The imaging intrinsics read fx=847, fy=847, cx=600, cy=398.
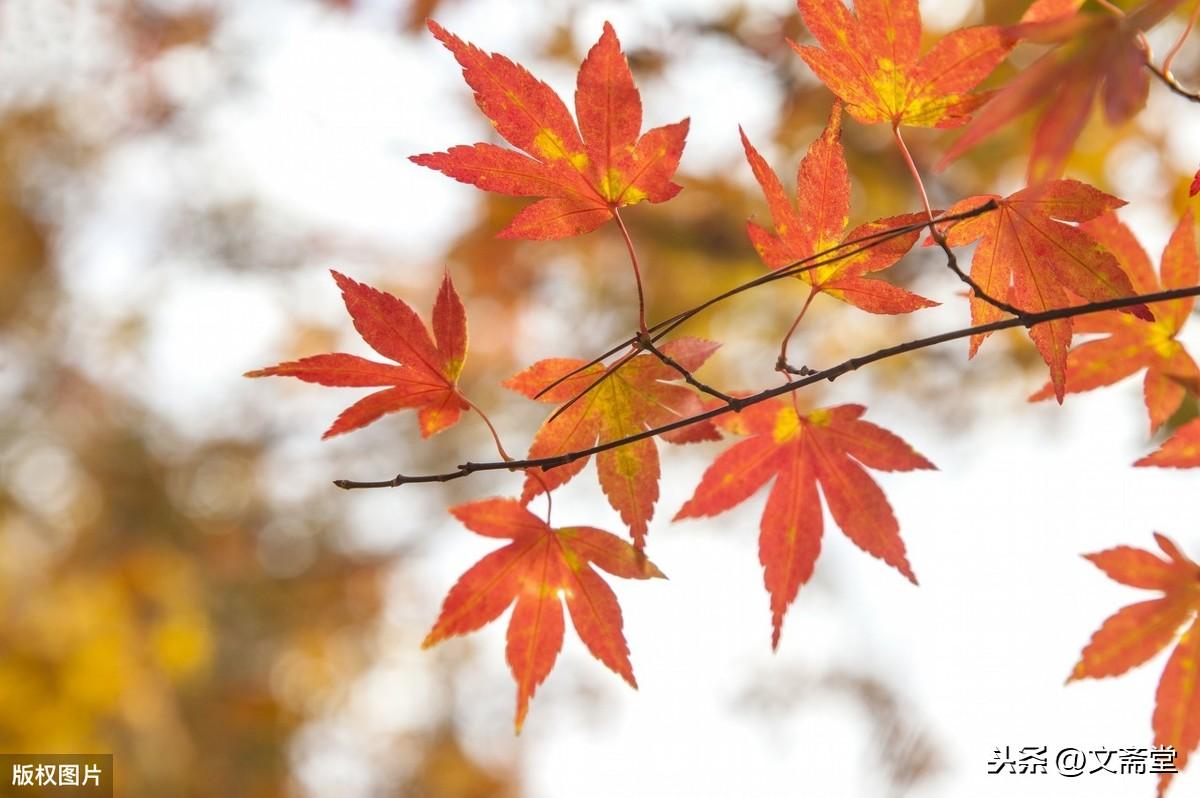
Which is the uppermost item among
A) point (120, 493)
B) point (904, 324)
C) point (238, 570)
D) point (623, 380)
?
point (120, 493)

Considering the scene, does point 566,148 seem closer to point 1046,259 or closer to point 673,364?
point 673,364

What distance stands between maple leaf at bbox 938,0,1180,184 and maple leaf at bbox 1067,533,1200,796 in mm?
471

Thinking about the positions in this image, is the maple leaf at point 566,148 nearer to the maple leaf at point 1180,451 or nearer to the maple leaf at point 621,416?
the maple leaf at point 621,416

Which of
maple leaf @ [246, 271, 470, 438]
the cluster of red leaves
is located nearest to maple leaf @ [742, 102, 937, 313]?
the cluster of red leaves

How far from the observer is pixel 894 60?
566 millimetres

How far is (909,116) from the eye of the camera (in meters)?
0.59

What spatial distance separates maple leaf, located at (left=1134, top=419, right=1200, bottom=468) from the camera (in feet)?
2.17

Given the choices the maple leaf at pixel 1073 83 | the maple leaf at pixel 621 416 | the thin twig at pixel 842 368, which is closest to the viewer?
the maple leaf at pixel 1073 83

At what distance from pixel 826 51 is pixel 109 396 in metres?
5.11

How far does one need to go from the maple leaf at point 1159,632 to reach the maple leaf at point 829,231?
0.33 meters

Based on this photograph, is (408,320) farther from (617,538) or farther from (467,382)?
(467,382)

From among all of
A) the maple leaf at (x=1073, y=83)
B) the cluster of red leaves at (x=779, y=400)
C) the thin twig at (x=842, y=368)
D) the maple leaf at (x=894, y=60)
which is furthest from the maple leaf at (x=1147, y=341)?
the maple leaf at (x=1073, y=83)

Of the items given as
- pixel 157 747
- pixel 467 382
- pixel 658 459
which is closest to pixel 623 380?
pixel 658 459

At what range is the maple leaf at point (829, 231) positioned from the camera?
1.89 ft
